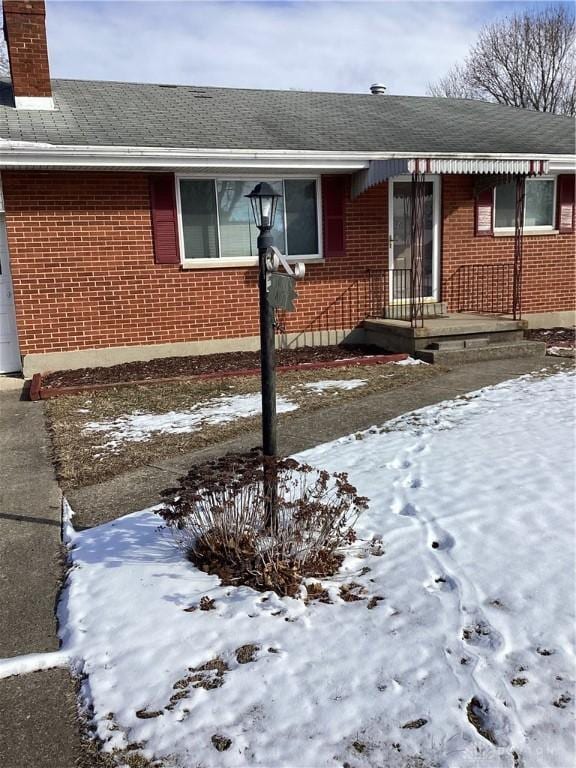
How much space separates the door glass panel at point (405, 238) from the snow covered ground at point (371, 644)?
22.8ft

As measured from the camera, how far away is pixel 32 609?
307 centimetres

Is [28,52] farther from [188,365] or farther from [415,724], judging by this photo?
[415,724]

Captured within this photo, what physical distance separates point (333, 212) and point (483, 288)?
10.6 feet

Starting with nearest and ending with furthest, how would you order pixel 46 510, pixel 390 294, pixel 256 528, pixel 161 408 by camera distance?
1. pixel 256 528
2. pixel 46 510
3. pixel 161 408
4. pixel 390 294

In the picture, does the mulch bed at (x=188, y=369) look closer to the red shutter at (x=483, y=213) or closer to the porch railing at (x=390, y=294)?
the porch railing at (x=390, y=294)

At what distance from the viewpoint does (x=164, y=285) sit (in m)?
9.21

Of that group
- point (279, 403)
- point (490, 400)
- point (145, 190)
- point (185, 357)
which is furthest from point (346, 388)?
point (145, 190)

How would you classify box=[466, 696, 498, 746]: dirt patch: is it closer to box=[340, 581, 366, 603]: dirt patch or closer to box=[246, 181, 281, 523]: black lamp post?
box=[340, 581, 366, 603]: dirt patch

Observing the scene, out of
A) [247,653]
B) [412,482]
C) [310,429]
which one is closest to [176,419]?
[310,429]

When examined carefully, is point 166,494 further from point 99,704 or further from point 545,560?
point 545,560

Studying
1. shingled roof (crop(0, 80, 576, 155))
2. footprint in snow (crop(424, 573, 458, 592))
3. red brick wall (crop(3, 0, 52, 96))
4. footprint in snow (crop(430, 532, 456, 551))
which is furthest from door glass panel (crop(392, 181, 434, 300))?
footprint in snow (crop(424, 573, 458, 592))

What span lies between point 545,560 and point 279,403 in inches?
157

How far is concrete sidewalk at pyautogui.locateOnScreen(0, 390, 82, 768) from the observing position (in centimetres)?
220

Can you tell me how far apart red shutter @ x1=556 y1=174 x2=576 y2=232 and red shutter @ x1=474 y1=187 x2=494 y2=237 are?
1.39m
